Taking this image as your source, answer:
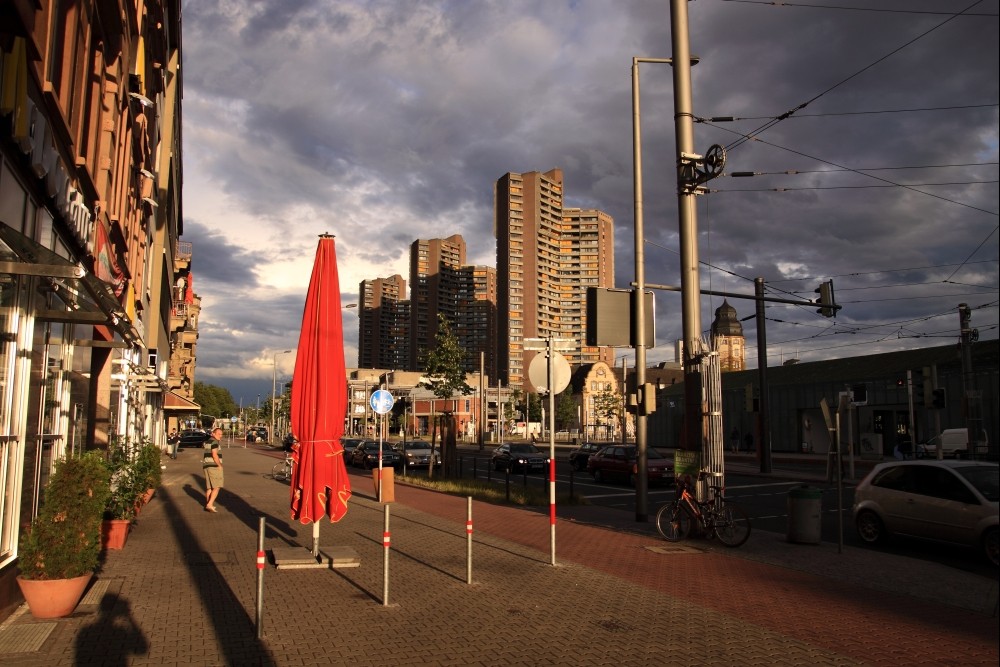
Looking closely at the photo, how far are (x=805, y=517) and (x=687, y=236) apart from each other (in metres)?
5.35

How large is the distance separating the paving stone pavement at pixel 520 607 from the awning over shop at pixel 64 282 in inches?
121

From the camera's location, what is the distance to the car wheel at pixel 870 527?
1223cm

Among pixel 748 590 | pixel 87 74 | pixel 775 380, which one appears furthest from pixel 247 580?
pixel 775 380

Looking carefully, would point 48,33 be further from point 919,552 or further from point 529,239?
point 529,239

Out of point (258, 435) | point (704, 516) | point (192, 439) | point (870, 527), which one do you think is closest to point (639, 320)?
point (704, 516)

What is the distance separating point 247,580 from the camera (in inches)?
358

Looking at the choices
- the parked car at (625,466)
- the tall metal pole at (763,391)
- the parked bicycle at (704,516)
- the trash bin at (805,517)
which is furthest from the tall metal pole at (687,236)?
the tall metal pole at (763,391)

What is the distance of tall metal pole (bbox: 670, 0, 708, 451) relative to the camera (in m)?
12.9

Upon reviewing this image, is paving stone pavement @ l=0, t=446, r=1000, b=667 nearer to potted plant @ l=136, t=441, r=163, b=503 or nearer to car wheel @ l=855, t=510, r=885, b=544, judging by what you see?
car wheel @ l=855, t=510, r=885, b=544

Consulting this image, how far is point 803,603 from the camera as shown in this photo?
8070 millimetres

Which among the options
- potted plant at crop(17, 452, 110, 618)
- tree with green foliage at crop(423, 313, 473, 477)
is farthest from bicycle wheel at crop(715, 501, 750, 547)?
tree with green foliage at crop(423, 313, 473, 477)

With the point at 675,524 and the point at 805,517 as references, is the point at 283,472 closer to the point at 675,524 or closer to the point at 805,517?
the point at 675,524

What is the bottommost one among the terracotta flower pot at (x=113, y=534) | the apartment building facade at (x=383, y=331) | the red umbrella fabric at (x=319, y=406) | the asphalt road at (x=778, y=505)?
the asphalt road at (x=778, y=505)

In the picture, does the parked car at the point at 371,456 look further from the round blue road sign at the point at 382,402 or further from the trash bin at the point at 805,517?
the trash bin at the point at 805,517
